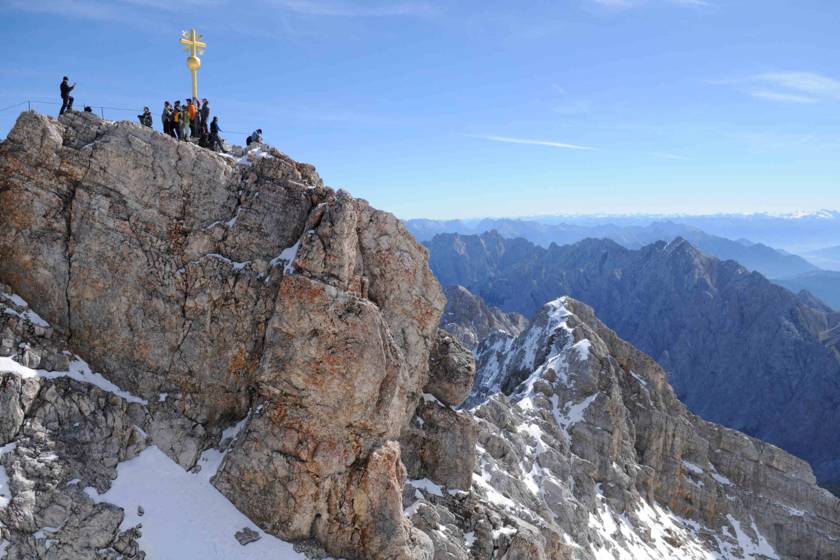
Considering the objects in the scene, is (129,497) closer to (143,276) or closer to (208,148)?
(143,276)

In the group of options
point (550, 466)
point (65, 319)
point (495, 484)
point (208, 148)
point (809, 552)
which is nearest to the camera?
point (65, 319)

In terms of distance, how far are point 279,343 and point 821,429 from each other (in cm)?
21077

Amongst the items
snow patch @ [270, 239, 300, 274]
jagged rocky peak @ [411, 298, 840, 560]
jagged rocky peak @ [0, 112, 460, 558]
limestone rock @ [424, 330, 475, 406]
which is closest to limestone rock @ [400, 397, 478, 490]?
limestone rock @ [424, 330, 475, 406]

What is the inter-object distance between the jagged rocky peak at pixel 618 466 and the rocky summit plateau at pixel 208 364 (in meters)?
13.2

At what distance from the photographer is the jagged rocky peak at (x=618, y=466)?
56.9m

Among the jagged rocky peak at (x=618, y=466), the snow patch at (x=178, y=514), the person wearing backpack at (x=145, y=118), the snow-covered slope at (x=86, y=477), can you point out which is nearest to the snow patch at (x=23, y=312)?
the snow-covered slope at (x=86, y=477)

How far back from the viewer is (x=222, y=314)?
34.0 meters

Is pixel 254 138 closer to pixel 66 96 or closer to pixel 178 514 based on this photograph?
pixel 66 96

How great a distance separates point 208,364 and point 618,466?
55.9 m

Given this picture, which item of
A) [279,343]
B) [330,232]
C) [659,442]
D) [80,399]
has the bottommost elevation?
[659,442]

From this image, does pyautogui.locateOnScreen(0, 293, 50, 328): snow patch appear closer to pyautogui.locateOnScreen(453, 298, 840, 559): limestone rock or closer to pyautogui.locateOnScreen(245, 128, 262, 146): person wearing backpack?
pyautogui.locateOnScreen(245, 128, 262, 146): person wearing backpack

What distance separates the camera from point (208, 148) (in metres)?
37.2

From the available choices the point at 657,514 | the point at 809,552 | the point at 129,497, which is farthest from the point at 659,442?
the point at 129,497

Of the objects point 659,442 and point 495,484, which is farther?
point 659,442
